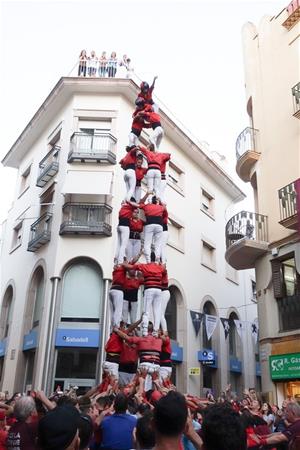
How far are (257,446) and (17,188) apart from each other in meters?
24.3

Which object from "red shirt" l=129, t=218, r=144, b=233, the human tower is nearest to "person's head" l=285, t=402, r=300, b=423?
the human tower

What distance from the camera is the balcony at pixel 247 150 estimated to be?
16672 millimetres

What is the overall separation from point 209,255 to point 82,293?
31.7ft

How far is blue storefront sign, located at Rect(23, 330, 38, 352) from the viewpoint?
18.4 meters

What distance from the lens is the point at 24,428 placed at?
420 centimetres

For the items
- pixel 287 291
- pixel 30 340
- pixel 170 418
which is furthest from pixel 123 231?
pixel 30 340

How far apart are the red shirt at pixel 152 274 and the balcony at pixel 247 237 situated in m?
5.83

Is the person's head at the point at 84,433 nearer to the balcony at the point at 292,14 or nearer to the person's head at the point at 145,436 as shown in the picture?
the person's head at the point at 145,436

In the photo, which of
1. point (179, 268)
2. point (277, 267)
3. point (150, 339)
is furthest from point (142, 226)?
point (179, 268)

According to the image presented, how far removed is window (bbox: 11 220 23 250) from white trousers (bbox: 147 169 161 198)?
14.3 metres

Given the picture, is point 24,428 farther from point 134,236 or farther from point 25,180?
point 25,180

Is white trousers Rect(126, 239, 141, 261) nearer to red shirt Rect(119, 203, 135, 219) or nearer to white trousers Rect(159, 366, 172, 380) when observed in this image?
red shirt Rect(119, 203, 135, 219)

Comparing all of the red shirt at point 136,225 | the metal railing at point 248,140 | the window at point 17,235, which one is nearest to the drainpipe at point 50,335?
the window at point 17,235

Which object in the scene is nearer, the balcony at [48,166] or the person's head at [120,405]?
the person's head at [120,405]
